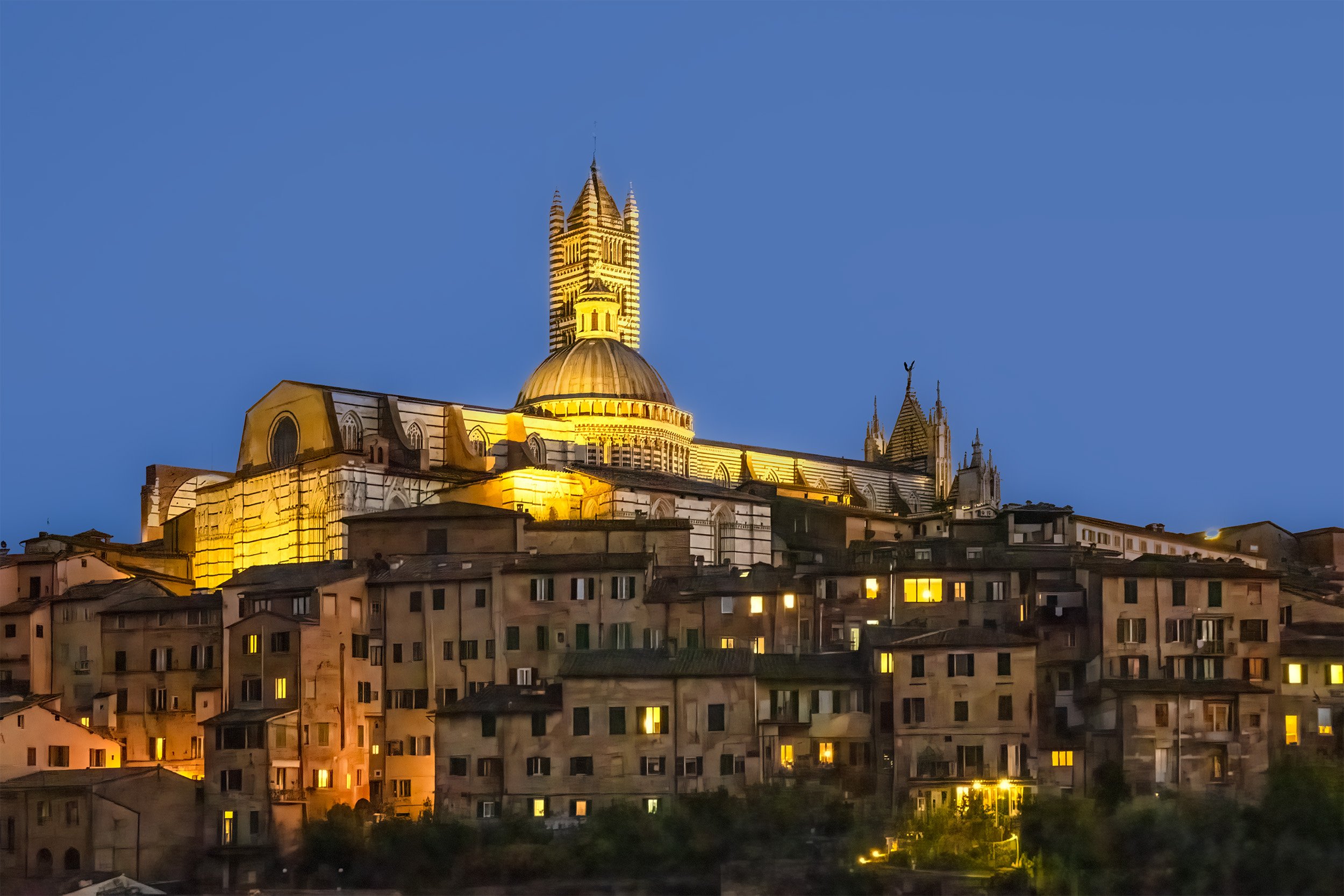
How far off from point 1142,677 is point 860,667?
790 cm

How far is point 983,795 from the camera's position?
210ft

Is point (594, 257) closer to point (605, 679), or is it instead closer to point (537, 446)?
point (537, 446)

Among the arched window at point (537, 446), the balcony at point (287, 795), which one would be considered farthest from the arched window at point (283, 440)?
the balcony at point (287, 795)

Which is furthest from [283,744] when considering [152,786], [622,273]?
[622,273]

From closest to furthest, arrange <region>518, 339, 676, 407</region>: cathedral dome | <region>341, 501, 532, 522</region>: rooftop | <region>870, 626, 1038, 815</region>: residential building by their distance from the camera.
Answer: <region>870, 626, 1038, 815</region>: residential building
<region>341, 501, 532, 522</region>: rooftop
<region>518, 339, 676, 407</region>: cathedral dome

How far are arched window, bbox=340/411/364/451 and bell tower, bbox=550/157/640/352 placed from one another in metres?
34.0

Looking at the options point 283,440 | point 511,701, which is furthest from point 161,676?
point 283,440

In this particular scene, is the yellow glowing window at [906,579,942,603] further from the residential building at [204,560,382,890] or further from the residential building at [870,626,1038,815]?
the residential building at [204,560,382,890]

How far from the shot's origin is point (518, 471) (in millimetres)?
92125

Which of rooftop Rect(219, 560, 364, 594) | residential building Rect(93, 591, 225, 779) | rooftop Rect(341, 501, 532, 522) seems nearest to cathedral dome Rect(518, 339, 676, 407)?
rooftop Rect(341, 501, 532, 522)

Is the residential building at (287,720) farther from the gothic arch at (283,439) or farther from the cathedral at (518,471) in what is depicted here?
the gothic arch at (283,439)

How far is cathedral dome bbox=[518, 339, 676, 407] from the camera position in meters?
106

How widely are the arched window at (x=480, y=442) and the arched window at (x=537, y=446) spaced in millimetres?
1695

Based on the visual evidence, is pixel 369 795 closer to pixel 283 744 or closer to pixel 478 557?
pixel 283 744
